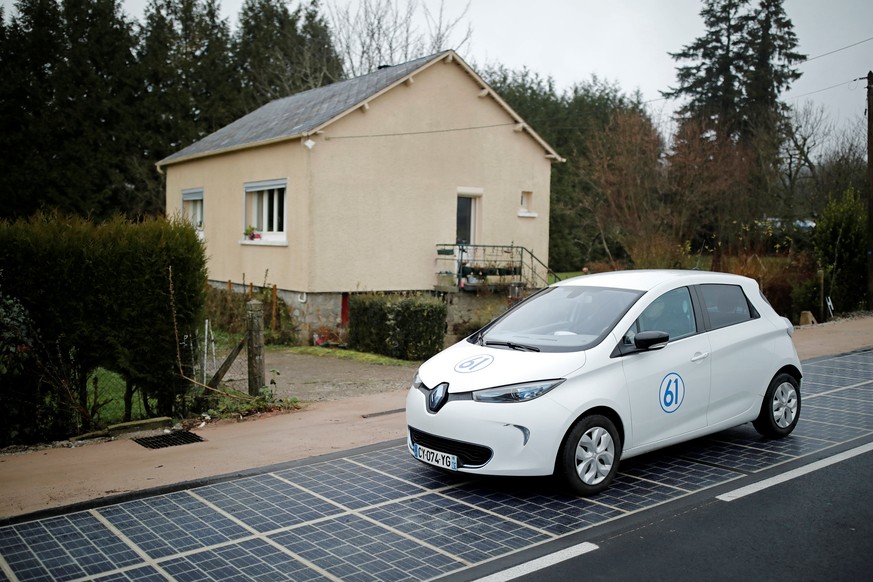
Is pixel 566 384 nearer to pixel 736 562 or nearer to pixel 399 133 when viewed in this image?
pixel 736 562

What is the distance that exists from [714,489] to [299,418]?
16.0 ft

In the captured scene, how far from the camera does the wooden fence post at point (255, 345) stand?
9508 millimetres

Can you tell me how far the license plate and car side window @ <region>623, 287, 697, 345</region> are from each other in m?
1.81

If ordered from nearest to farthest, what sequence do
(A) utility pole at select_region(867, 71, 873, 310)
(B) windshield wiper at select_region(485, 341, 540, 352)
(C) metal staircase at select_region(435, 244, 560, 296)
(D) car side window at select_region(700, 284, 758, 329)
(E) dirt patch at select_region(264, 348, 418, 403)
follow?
(B) windshield wiper at select_region(485, 341, 540, 352) < (D) car side window at select_region(700, 284, 758, 329) < (E) dirt patch at select_region(264, 348, 418, 403) < (C) metal staircase at select_region(435, 244, 560, 296) < (A) utility pole at select_region(867, 71, 873, 310)

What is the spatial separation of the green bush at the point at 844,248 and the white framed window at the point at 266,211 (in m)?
15.1

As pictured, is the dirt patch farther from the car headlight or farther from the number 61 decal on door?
the number 61 decal on door

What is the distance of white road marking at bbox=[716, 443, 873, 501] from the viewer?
6012 mm

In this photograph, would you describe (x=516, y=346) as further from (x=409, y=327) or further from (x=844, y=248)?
(x=844, y=248)

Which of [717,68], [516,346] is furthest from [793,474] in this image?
[717,68]

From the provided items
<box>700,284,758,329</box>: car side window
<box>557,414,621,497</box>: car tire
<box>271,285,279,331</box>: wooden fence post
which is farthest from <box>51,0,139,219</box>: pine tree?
<box>557,414,621,497</box>: car tire

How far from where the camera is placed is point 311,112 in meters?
21.2

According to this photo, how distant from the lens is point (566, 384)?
593 centimetres

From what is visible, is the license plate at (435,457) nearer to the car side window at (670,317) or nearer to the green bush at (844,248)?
the car side window at (670,317)

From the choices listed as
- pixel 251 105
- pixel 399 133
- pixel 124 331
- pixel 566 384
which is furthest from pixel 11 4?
pixel 566 384
